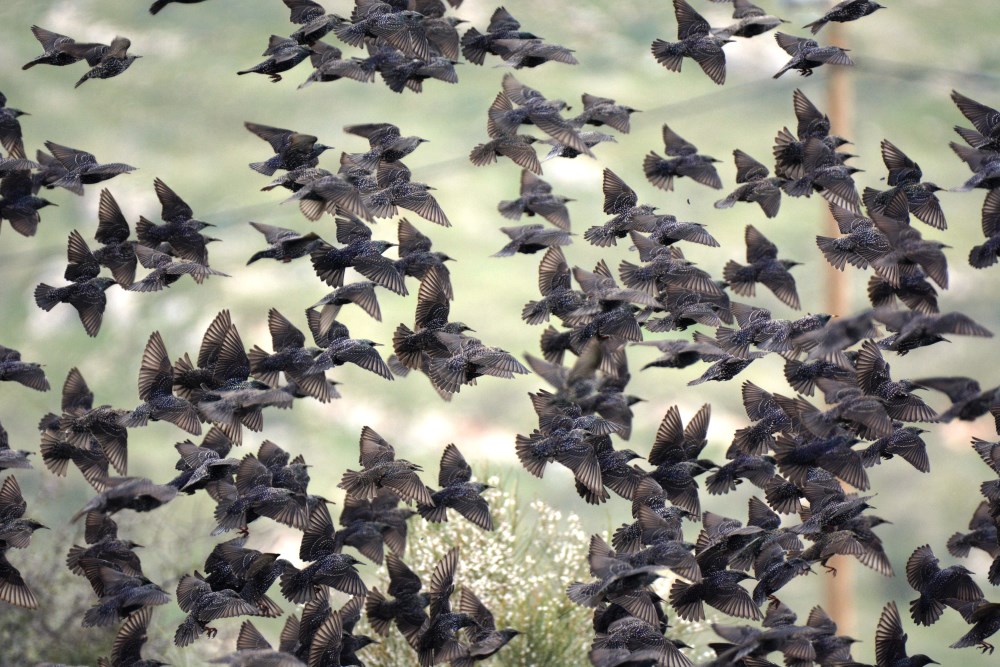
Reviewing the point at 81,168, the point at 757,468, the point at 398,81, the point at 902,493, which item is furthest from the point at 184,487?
the point at 902,493

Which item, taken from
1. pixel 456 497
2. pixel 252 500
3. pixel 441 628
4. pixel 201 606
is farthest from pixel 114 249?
pixel 441 628

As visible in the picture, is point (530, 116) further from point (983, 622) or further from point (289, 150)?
point (983, 622)

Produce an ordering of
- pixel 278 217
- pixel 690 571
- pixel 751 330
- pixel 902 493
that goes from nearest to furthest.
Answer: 1. pixel 690 571
2. pixel 751 330
3. pixel 902 493
4. pixel 278 217

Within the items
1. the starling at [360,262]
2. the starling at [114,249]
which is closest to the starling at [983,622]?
the starling at [360,262]

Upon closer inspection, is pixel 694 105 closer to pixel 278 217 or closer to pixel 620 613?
pixel 278 217

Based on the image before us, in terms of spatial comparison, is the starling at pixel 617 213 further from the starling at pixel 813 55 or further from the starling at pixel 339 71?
the starling at pixel 339 71

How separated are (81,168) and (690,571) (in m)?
1.32

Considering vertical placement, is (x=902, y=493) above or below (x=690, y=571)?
below

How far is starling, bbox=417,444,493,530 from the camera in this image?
2125mm

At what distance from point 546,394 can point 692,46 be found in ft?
2.24

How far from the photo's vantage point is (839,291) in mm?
3844

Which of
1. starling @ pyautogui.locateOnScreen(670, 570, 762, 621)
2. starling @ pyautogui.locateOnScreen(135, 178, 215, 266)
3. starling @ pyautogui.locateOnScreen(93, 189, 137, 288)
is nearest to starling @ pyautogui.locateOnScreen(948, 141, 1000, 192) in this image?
starling @ pyautogui.locateOnScreen(670, 570, 762, 621)

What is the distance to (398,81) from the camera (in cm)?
222

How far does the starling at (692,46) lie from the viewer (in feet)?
7.22
